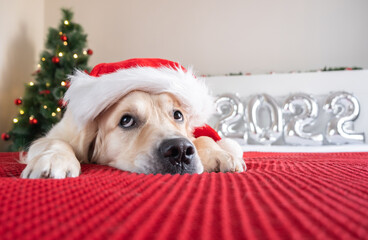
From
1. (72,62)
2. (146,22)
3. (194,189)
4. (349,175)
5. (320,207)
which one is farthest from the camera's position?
(146,22)

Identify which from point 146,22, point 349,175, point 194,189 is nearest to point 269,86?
point 146,22

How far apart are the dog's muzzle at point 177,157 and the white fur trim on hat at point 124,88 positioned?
433 mm

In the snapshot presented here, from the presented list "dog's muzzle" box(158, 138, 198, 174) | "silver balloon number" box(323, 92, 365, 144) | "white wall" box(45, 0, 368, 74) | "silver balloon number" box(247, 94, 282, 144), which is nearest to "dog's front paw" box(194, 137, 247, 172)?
"dog's muzzle" box(158, 138, 198, 174)

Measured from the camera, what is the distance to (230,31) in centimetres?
494

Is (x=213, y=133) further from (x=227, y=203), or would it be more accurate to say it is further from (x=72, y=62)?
(x=72, y=62)

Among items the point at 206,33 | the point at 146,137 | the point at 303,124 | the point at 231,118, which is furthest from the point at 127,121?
the point at 206,33

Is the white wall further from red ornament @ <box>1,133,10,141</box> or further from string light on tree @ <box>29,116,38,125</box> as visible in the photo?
red ornament @ <box>1,133,10,141</box>

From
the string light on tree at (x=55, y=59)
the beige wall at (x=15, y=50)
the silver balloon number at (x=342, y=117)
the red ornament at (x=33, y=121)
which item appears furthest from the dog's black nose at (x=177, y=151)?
the beige wall at (x=15, y=50)

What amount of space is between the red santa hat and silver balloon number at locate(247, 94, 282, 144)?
2004 millimetres

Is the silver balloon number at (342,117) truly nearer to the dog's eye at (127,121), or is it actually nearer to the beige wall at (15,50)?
the dog's eye at (127,121)

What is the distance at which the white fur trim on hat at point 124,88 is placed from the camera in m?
1.32

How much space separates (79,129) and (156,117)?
0.39m

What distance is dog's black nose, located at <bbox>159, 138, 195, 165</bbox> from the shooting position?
1057 mm

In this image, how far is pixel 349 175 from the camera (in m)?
0.87
